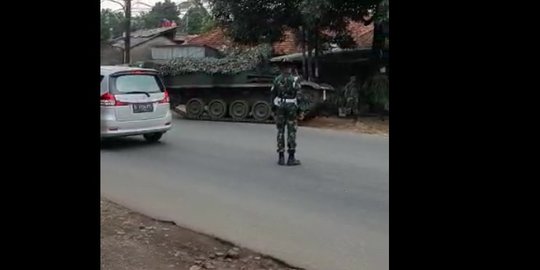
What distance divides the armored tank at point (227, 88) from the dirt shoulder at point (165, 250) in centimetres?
997

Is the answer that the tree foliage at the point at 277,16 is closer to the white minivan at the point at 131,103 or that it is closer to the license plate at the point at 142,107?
the white minivan at the point at 131,103

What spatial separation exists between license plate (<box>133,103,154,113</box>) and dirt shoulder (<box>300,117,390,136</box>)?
5229 mm

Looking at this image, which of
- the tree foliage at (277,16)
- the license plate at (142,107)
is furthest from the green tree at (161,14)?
the license plate at (142,107)

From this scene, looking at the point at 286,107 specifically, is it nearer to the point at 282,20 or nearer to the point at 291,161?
the point at 291,161

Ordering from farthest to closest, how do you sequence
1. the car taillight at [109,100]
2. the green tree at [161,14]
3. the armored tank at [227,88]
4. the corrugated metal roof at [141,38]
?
the green tree at [161,14]
the corrugated metal roof at [141,38]
the armored tank at [227,88]
the car taillight at [109,100]

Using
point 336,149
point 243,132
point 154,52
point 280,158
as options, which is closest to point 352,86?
point 243,132

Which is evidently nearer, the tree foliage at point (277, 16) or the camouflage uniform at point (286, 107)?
the camouflage uniform at point (286, 107)

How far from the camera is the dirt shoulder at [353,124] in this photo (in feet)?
46.6

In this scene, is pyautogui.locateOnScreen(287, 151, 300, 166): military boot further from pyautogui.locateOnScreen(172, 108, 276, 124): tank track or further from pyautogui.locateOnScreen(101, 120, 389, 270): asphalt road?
pyautogui.locateOnScreen(172, 108, 276, 124): tank track

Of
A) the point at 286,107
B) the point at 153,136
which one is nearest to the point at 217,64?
the point at 153,136

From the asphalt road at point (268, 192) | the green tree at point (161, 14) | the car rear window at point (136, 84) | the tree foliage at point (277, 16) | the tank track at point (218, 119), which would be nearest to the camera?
the asphalt road at point (268, 192)
